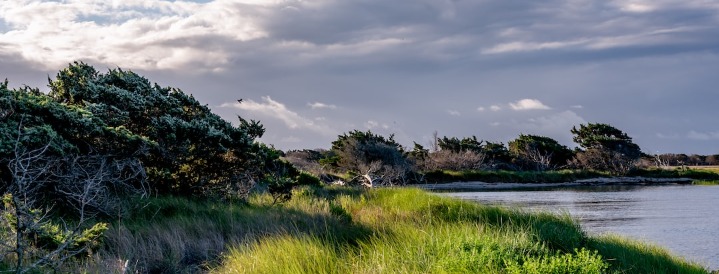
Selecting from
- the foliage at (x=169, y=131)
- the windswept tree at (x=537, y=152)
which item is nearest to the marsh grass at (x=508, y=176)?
the windswept tree at (x=537, y=152)

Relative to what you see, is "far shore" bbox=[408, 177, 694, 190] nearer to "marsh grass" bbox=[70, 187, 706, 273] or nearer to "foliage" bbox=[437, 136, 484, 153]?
"foliage" bbox=[437, 136, 484, 153]

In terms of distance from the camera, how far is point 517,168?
2633 inches

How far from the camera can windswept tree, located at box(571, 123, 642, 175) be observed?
206 feet

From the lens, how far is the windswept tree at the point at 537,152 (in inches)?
2687

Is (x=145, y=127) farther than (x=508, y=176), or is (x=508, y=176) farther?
(x=508, y=176)

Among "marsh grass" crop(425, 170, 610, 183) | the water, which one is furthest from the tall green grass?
"marsh grass" crop(425, 170, 610, 183)

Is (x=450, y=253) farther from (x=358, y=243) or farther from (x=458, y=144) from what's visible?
(x=458, y=144)

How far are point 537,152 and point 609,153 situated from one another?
810cm

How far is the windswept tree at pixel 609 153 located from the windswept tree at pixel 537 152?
3103 millimetres

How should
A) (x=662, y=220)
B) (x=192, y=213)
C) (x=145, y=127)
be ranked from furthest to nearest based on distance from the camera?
(x=662, y=220)
(x=145, y=127)
(x=192, y=213)

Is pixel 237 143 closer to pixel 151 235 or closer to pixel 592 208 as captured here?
pixel 151 235

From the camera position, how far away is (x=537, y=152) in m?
69.4

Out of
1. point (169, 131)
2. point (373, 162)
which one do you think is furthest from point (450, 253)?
point (373, 162)

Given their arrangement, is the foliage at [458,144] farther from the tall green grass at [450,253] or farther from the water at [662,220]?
the tall green grass at [450,253]
